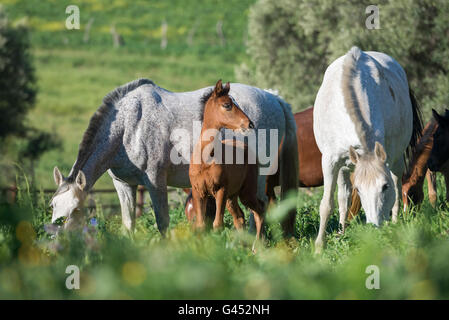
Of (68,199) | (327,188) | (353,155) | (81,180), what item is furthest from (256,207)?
(68,199)

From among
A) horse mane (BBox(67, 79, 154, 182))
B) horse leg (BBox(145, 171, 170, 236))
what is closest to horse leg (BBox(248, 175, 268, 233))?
horse leg (BBox(145, 171, 170, 236))

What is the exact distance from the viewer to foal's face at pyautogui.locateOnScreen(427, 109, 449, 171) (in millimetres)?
7773

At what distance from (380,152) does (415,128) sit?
9.59ft

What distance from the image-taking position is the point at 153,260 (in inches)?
125

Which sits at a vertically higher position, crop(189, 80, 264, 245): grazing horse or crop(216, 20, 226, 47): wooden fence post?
crop(216, 20, 226, 47): wooden fence post

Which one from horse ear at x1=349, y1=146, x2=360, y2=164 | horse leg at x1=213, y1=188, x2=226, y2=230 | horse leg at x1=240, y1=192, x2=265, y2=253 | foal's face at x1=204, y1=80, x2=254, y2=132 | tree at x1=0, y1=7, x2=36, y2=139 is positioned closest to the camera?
horse ear at x1=349, y1=146, x2=360, y2=164

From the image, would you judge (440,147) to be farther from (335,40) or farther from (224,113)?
(335,40)

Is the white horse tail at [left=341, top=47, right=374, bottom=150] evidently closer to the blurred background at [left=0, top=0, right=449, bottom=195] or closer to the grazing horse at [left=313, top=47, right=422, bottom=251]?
the grazing horse at [left=313, top=47, right=422, bottom=251]

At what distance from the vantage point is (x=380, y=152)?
5703 millimetres

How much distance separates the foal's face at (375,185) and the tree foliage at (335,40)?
885 centimetres

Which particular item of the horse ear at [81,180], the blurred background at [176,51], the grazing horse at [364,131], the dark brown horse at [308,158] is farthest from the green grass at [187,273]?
the dark brown horse at [308,158]

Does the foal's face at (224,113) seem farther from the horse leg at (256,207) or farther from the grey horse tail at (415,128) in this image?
the grey horse tail at (415,128)

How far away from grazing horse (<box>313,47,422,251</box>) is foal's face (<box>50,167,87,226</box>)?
2.49m
